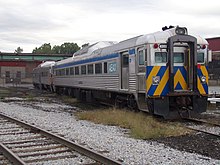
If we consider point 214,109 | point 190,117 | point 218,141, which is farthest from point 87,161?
point 214,109

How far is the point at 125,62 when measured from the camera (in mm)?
14180

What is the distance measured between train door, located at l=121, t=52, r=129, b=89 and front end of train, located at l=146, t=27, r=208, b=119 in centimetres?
193

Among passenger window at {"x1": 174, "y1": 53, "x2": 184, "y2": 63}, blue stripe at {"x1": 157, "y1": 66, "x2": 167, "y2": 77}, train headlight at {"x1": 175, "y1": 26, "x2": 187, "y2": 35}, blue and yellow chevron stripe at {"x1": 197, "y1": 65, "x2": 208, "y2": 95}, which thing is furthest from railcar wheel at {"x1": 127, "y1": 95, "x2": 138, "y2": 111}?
train headlight at {"x1": 175, "y1": 26, "x2": 187, "y2": 35}

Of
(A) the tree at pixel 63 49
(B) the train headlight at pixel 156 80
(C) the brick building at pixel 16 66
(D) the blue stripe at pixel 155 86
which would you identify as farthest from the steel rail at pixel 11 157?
(A) the tree at pixel 63 49

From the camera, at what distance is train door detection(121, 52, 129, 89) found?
13938mm

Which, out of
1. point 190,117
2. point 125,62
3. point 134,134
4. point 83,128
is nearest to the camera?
point 134,134

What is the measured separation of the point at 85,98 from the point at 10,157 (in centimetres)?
1482

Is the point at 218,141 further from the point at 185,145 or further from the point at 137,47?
the point at 137,47

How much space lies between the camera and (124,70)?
1418cm

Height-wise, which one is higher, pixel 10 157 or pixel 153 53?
pixel 153 53

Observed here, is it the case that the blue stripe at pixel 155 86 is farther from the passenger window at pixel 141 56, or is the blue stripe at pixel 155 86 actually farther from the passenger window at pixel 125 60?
the passenger window at pixel 125 60

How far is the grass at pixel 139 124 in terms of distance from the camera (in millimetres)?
9625

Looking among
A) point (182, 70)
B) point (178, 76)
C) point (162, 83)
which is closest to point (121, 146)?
point (162, 83)

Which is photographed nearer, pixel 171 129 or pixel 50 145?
pixel 50 145
